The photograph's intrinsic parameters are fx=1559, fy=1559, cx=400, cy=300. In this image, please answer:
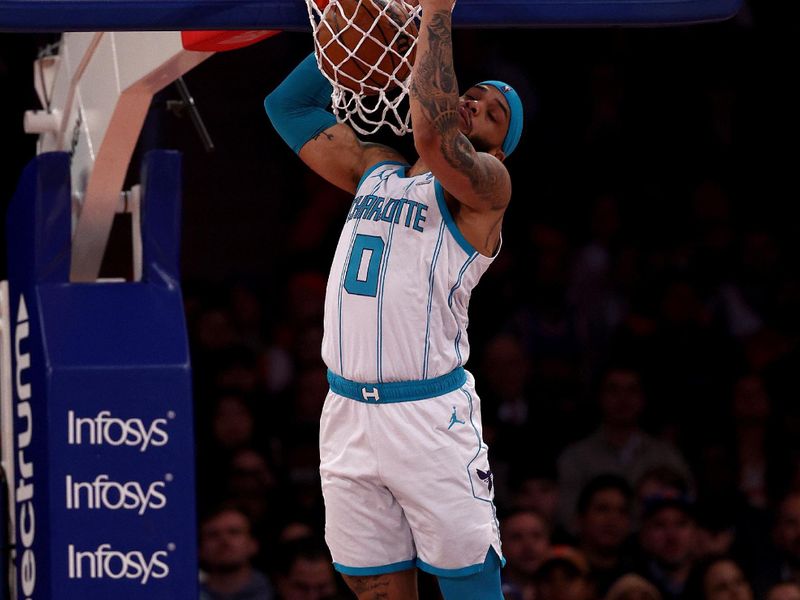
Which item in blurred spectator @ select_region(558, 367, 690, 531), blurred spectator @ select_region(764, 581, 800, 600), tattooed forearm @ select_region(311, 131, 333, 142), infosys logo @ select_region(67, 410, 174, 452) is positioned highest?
tattooed forearm @ select_region(311, 131, 333, 142)

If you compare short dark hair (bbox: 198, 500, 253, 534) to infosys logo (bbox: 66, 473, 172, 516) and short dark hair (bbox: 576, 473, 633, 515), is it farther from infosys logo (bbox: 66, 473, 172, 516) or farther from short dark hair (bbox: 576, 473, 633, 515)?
infosys logo (bbox: 66, 473, 172, 516)

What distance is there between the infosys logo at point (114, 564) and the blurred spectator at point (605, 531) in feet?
8.75

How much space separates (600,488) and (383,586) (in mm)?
3254

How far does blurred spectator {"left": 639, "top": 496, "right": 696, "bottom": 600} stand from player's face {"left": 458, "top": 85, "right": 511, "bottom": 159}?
3322mm

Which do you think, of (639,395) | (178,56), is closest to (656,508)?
(639,395)

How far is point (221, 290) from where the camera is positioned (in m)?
8.59

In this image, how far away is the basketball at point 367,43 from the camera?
156 inches

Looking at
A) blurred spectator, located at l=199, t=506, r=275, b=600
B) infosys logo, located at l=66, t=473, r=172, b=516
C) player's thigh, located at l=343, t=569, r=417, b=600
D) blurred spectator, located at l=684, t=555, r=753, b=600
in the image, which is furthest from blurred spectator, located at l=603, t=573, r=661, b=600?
player's thigh, located at l=343, t=569, r=417, b=600

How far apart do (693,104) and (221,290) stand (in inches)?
131

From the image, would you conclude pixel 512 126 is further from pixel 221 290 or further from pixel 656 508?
→ pixel 221 290

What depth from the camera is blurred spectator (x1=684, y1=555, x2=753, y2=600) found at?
6758 mm

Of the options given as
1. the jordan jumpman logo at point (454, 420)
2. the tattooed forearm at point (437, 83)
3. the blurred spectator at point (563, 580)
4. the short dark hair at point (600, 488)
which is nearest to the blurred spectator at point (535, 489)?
the short dark hair at point (600, 488)

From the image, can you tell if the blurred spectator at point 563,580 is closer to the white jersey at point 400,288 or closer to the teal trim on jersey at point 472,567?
the teal trim on jersey at point 472,567

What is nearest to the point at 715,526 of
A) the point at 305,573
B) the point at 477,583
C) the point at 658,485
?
the point at 658,485
